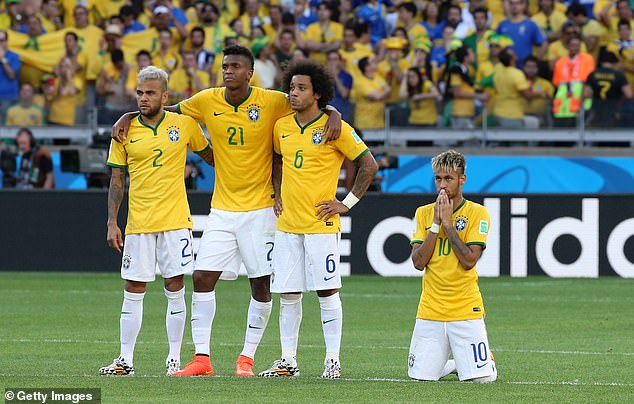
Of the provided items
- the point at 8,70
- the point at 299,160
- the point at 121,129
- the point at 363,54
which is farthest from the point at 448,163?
the point at 8,70

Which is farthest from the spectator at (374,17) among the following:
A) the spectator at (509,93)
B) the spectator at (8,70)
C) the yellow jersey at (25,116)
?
the spectator at (8,70)

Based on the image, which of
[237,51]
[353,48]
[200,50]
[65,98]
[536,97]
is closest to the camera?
[237,51]

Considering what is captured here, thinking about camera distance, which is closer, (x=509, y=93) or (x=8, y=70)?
(x=509, y=93)

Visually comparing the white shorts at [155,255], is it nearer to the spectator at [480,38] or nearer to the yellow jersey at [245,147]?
the yellow jersey at [245,147]

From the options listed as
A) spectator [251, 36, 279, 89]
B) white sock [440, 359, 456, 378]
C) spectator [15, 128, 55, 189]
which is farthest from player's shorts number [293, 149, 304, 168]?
spectator [251, 36, 279, 89]

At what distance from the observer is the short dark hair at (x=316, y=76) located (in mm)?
9234

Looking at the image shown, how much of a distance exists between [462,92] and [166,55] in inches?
196

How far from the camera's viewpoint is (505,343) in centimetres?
1186

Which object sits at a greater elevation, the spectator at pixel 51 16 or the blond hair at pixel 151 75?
the spectator at pixel 51 16

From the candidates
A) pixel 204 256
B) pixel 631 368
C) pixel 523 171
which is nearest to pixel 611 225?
pixel 523 171

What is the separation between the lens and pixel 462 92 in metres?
21.4

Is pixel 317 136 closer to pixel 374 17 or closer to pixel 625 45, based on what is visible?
pixel 625 45

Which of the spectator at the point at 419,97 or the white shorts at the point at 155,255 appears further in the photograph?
the spectator at the point at 419,97

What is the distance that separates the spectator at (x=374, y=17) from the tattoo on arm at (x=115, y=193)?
1408cm
